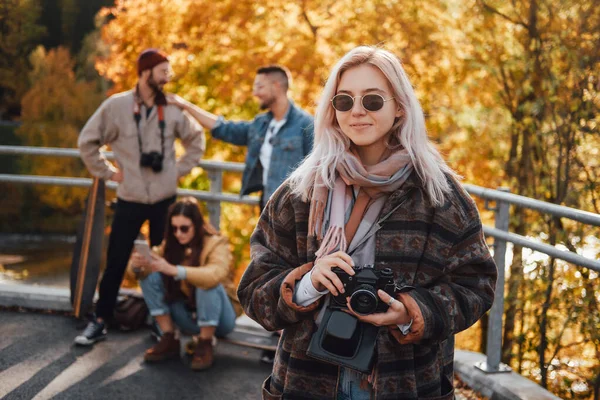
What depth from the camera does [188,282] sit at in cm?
543

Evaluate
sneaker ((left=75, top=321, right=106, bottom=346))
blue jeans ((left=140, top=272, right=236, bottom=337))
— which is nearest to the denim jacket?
blue jeans ((left=140, top=272, right=236, bottom=337))

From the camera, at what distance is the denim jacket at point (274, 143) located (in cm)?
559

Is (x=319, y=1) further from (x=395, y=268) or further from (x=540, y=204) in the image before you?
(x=395, y=268)

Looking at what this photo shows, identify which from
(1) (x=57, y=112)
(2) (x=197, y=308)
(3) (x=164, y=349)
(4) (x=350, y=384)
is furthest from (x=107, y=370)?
(1) (x=57, y=112)

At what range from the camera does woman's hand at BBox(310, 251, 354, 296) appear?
7.24ft

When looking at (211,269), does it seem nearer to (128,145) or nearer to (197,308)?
(197,308)

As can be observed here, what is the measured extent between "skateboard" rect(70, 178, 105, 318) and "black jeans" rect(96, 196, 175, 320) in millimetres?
114

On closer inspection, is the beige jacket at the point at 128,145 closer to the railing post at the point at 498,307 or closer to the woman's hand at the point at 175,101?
the woman's hand at the point at 175,101

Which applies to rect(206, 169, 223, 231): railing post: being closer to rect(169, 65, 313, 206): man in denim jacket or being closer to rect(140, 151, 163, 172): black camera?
rect(169, 65, 313, 206): man in denim jacket

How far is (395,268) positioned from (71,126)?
1853 inches

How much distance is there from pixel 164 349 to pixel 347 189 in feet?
10.5

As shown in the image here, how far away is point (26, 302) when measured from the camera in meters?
6.34

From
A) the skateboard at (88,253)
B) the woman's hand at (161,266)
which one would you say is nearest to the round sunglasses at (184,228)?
the woman's hand at (161,266)

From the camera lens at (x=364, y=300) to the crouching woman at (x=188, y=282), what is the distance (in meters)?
3.18
